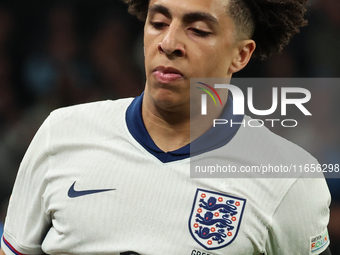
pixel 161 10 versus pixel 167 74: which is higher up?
pixel 161 10

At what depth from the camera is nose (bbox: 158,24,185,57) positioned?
1.68 metres

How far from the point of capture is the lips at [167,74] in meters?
1.69

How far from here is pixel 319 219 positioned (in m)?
1.87

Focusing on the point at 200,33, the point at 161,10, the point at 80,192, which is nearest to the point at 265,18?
the point at 200,33

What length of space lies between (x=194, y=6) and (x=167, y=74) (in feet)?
0.92

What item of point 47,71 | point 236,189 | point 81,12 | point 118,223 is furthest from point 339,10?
point 118,223

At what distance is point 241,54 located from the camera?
1.97 meters

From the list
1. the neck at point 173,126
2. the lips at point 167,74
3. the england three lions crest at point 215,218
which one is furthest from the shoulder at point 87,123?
the england three lions crest at point 215,218

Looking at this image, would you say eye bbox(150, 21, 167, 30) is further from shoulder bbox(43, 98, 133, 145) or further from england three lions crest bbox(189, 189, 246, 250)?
england three lions crest bbox(189, 189, 246, 250)

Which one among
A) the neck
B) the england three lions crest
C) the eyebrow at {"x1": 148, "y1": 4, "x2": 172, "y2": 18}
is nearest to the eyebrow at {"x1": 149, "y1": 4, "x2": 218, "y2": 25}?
the eyebrow at {"x1": 148, "y1": 4, "x2": 172, "y2": 18}

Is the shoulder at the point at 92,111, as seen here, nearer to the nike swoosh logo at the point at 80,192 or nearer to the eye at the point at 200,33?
the nike swoosh logo at the point at 80,192

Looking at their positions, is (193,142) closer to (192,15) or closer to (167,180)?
(167,180)

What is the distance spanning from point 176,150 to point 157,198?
0.68 ft

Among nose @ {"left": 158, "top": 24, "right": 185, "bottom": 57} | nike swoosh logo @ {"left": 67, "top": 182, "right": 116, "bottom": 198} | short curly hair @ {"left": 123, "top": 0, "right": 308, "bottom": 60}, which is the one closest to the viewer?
nose @ {"left": 158, "top": 24, "right": 185, "bottom": 57}
